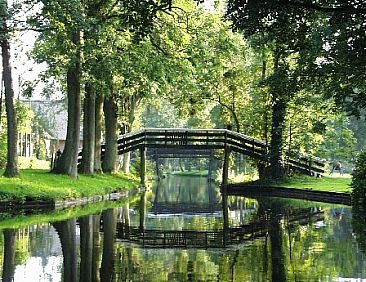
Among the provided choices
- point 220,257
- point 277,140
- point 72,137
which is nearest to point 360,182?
point 72,137

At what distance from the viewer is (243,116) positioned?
4338 cm

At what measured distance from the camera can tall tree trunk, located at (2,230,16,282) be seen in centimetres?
899

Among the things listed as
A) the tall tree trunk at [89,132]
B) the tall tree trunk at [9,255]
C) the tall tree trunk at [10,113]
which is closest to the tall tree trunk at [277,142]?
the tall tree trunk at [89,132]

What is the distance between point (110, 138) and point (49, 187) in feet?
48.0

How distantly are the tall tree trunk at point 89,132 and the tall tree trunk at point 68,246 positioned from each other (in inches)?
503

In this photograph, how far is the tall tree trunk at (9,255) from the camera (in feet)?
29.5

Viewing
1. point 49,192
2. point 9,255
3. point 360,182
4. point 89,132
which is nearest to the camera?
point 9,255

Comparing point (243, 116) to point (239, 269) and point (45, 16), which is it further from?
point (239, 269)

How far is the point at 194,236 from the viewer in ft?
48.0

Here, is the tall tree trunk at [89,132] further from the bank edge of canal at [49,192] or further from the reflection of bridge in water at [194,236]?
the reflection of bridge in water at [194,236]

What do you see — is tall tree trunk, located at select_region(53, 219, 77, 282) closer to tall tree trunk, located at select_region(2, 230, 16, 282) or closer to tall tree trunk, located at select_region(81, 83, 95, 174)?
tall tree trunk, located at select_region(2, 230, 16, 282)

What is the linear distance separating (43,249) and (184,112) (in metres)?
34.5

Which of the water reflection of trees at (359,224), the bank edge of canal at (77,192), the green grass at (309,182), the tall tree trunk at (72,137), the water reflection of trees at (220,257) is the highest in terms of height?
the tall tree trunk at (72,137)

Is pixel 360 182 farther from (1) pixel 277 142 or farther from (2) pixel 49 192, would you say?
(1) pixel 277 142
